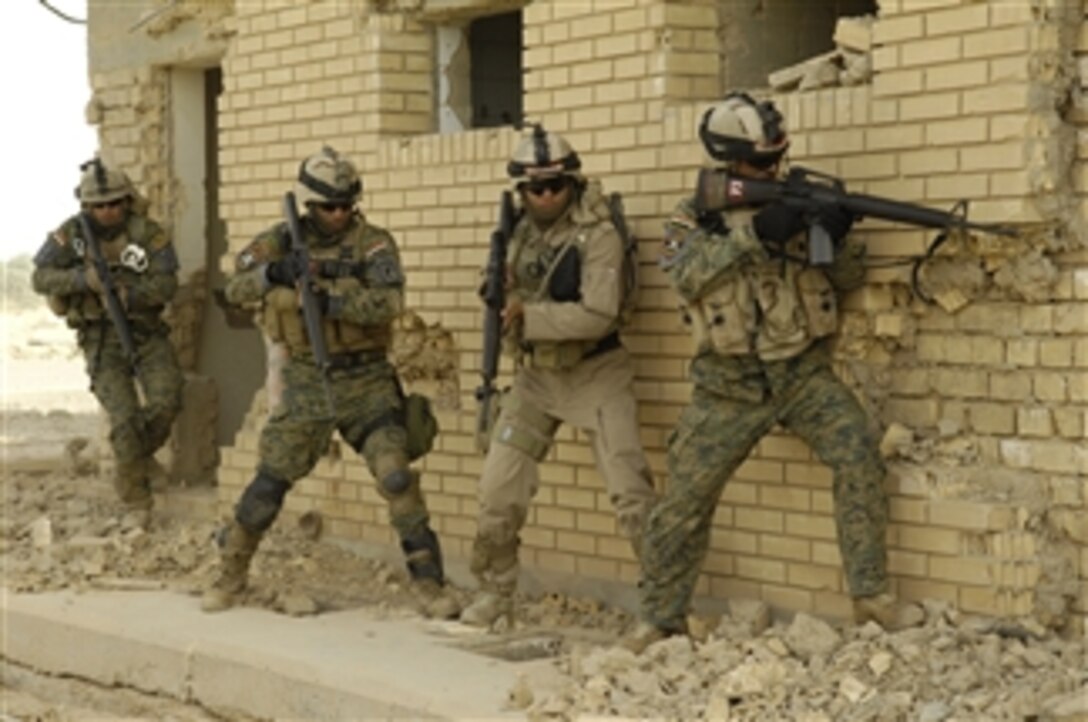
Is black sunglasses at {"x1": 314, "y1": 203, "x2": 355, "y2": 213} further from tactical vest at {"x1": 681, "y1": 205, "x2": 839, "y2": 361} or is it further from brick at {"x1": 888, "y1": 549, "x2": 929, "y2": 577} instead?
brick at {"x1": 888, "y1": 549, "x2": 929, "y2": 577}

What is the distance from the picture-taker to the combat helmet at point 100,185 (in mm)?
10438

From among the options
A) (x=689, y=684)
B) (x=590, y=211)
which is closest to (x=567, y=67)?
(x=590, y=211)

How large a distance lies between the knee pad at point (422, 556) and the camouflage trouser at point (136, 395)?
2.71 meters

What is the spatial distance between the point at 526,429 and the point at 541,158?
3.45 ft

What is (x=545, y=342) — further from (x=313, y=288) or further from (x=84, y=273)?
(x=84, y=273)

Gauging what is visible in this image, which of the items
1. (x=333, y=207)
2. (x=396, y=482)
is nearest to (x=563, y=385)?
(x=396, y=482)

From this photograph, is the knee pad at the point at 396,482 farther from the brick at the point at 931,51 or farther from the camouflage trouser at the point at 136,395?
the camouflage trouser at the point at 136,395

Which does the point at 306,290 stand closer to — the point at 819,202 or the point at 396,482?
the point at 396,482

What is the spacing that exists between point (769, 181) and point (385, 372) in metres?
2.35

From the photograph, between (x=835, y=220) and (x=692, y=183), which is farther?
(x=692, y=183)

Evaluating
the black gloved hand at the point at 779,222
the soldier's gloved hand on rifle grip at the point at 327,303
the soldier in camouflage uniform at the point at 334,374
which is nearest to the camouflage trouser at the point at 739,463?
the black gloved hand at the point at 779,222

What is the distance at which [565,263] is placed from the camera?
7.76 metres

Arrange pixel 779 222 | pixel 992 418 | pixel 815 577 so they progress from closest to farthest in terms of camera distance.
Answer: pixel 779 222 < pixel 992 418 < pixel 815 577

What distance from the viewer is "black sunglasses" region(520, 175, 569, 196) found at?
304 inches
